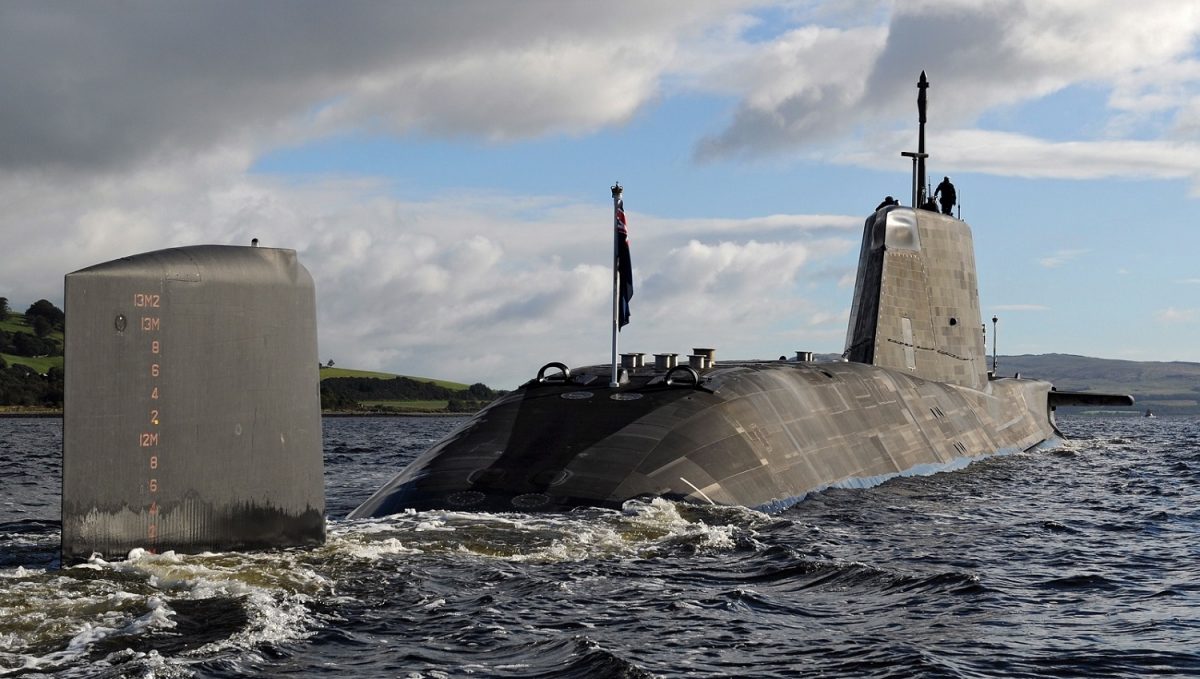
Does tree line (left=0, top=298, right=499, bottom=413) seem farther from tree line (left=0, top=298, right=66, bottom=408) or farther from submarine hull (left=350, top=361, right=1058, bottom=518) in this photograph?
submarine hull (left=350, top=361, right=1058, bottom=518)

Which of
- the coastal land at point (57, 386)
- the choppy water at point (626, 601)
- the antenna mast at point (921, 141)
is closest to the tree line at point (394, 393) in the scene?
the coastal land at point (57, 386)

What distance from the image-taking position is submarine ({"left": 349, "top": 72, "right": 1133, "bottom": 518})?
64.2 feet

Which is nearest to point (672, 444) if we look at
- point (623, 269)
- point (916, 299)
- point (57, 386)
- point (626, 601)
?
point (623, 269)

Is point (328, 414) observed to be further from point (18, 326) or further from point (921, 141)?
point (921, 141)

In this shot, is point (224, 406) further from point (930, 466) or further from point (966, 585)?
point (930, 466)

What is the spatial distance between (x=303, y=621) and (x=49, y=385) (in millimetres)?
131647

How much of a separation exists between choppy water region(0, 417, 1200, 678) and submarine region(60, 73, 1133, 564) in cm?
71

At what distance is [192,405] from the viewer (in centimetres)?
1252

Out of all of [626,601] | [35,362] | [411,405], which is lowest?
[411,405]

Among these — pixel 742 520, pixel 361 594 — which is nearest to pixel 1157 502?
pixel 742 520

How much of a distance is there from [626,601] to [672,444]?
7961mm

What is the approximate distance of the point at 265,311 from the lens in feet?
43.2

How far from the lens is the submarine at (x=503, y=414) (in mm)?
12008

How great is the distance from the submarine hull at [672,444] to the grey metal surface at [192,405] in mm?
5555
